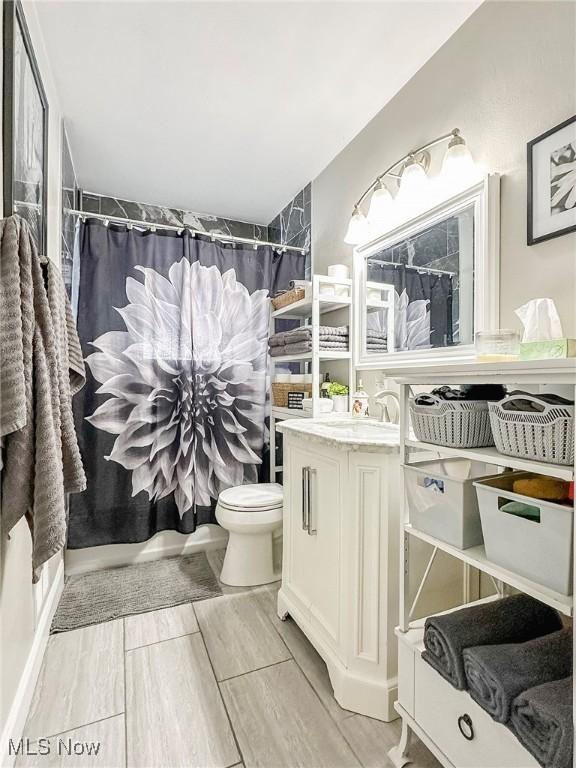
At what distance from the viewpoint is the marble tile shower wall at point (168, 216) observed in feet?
8.98

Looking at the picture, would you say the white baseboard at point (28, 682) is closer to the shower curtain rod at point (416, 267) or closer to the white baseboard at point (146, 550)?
the white baseboard at point (146, 550)

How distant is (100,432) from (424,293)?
1910 millimetres

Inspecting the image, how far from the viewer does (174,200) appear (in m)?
2.79

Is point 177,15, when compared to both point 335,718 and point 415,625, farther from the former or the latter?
point 335,718

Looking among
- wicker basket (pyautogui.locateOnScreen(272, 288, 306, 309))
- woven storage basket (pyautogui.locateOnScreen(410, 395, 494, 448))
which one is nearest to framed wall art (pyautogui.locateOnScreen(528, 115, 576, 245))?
woven storage basket (pyautogui.locateOnScreen(410, 395, 494, 448))

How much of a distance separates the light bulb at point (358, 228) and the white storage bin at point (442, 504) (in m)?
1.22

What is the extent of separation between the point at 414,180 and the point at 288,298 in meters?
1.01

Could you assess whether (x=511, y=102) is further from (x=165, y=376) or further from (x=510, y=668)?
(x=165, y=376)

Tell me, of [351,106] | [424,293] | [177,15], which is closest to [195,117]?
[177,15]

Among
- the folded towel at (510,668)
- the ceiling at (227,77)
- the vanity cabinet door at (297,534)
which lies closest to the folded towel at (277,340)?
the vanity cabinet door at (297,534)

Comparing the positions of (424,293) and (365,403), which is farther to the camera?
(365,403)

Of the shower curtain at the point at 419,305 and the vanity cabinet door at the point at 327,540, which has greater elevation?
the shower curtain at the point at 419,305

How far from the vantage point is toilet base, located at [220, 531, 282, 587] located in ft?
7.04

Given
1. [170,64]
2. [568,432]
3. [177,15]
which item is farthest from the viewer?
[170,64]
